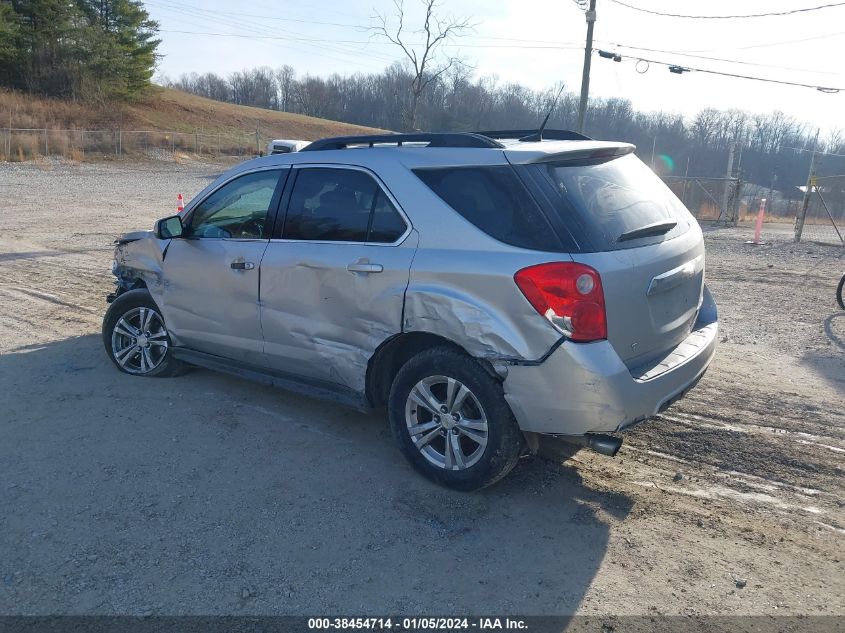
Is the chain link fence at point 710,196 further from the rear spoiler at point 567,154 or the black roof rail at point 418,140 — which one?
the black roof rail at point 418,140

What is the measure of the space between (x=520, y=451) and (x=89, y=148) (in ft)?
145

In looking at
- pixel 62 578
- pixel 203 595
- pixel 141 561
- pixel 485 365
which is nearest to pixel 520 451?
pixel 485 365

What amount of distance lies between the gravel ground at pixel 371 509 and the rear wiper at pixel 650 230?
4.81 ft

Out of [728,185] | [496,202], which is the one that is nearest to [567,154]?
[496,202]

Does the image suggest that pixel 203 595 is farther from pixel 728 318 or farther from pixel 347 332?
pixel 728 318

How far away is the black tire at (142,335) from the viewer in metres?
5.57

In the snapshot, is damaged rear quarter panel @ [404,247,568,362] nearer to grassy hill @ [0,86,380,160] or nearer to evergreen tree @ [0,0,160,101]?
grassy hill @ [0,86,380,160]

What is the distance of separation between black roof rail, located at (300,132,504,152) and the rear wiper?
2.83ft

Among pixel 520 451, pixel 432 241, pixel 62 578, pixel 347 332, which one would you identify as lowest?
pixel 62 578

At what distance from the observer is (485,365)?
3.61m

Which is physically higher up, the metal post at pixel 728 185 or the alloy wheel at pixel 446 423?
the metal post at pixel 728 185

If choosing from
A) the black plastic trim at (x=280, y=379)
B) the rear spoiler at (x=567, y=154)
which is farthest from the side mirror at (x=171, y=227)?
the rear spoiler at (x=567, y=154)

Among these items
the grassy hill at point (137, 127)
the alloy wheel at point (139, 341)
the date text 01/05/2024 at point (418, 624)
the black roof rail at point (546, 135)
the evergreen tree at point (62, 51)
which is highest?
the evergreen tree at point (62, 51)

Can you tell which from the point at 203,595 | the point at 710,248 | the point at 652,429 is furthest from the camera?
the point at 710,248
